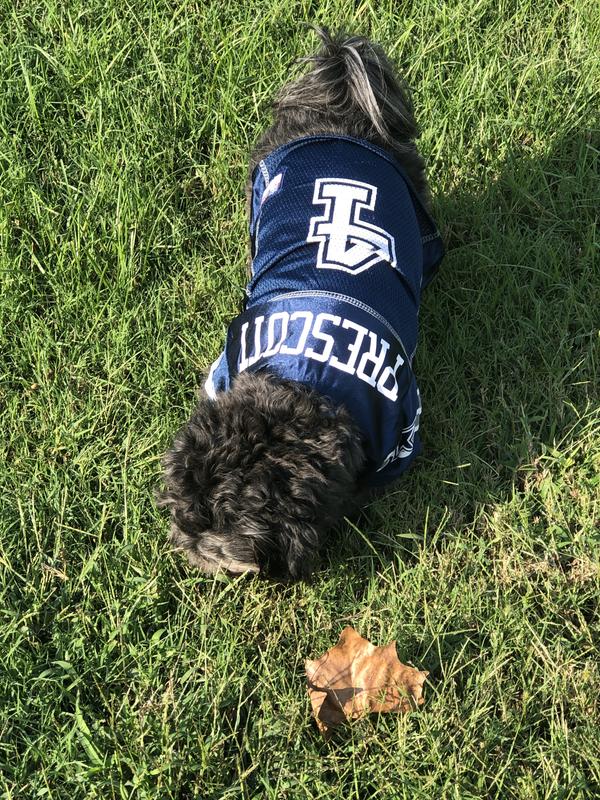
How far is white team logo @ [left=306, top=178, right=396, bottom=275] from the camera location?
2770 millimetres

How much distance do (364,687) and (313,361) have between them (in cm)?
114

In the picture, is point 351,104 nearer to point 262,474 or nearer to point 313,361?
point 313,361

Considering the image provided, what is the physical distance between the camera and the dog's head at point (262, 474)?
246 cm

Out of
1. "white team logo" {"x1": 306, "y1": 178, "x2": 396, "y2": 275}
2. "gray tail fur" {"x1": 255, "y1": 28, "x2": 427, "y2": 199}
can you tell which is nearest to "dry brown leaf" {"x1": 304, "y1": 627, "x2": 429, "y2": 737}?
"white team logo" {"x1": 306, "y1": 178, "x2": 396, "y2": 275}

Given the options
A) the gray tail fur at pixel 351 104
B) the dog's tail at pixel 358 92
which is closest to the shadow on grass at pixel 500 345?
the gray tail fur at pixel 351 104

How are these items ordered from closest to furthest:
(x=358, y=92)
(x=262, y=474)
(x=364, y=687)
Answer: (x=262, y=474) < (x=364, y=687) < (x=358, y=92)

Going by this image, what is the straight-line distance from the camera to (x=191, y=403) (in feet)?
11.3

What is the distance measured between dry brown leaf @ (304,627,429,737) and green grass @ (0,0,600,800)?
67mm

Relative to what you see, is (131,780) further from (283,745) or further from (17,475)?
(17,475)

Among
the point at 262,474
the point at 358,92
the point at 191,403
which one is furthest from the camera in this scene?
the point at 191,403

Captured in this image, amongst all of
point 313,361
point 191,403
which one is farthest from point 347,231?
point 191,403

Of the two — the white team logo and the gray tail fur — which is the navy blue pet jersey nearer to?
the white team logo

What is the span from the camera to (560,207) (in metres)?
3.89

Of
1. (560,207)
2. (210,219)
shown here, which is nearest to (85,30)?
(210,219)
